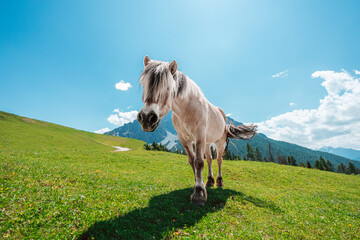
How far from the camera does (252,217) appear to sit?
471 centimetres

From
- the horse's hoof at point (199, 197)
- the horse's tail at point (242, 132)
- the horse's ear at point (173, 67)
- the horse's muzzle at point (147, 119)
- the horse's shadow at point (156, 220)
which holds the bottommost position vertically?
the horse's shadow at point (156, 220)

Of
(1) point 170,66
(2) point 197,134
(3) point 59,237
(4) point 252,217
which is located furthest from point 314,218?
(3) point 59,237

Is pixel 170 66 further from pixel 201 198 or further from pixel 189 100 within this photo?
pixel 201 198

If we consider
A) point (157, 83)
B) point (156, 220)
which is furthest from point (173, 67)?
point (156, 220)

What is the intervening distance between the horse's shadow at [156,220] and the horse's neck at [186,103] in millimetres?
2648

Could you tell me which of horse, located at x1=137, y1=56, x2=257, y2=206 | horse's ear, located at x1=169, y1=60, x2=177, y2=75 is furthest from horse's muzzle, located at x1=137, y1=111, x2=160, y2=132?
horse's ear, located at x1=169, y1=60, x2=177, y2=75

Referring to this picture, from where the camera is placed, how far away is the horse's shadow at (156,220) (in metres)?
3.01

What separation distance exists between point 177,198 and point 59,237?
10.7 feet

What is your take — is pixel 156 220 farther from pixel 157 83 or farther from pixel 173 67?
pixel 173 67

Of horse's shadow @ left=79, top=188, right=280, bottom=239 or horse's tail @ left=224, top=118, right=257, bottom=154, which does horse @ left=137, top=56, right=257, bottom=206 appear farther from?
horse's tail @ left=224, top=118, right=257, bottom=154

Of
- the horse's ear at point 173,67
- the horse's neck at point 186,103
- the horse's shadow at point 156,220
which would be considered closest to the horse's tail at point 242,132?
the horse's shadow at point 156,220

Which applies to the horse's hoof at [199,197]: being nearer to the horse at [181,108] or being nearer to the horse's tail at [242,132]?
the horse at [181,108]

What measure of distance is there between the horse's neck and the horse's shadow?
265 cm

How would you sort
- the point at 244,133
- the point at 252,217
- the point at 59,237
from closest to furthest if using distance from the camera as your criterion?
the point at 59,237 < the point at 252,217 < the point at 244,133
